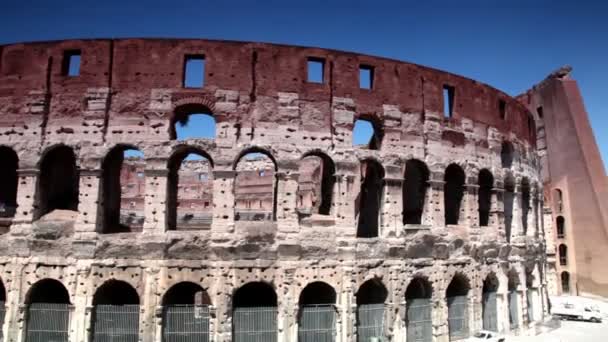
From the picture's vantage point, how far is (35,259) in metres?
12.7

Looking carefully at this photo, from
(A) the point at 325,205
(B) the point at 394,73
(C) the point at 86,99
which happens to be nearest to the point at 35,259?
(C) the point at 86,99

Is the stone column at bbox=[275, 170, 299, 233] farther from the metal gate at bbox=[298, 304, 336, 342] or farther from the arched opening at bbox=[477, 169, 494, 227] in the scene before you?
the arched opening at bbox=[477, 169, 494, 227]

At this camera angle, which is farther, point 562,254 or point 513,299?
point 562,254

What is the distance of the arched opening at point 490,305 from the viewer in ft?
53.4

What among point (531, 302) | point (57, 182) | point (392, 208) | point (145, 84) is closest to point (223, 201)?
point (145, 84)

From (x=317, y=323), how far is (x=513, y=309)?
8591mm

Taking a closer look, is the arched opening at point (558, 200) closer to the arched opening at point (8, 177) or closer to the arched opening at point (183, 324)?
the arched opening at point (183, 324)

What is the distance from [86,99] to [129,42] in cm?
200

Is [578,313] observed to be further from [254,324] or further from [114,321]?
[114,321]

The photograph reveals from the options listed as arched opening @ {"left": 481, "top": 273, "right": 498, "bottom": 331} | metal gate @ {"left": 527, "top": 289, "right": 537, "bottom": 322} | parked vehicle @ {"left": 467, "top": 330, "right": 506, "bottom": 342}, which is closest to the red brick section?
metal gate @ {"left": 527, "top": 289, "right": 537, "bottom": 322}

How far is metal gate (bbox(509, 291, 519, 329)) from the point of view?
17141 millimetres

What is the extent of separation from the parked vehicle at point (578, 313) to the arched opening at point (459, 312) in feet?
25.0

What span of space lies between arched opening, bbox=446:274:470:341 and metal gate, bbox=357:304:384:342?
2.76 m

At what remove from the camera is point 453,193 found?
17.4 m
